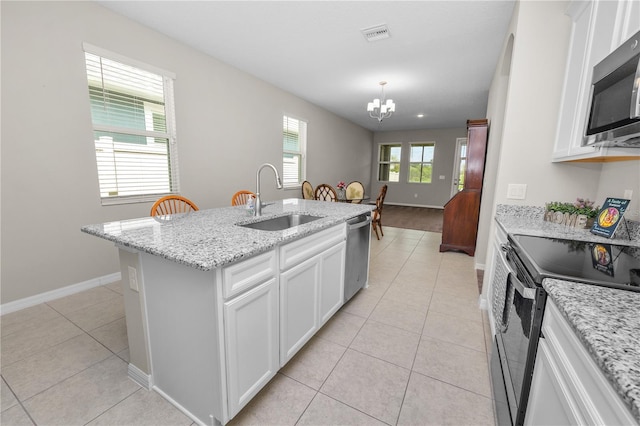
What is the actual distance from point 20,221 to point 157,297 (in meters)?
1.92

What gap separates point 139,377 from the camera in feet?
4.93

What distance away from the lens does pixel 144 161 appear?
9.82 feet

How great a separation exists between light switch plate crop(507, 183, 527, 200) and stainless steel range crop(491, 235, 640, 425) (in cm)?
78

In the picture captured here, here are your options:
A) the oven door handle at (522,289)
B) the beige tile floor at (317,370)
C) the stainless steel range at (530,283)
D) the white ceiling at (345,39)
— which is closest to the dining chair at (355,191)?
the white ceiling at (345,39)

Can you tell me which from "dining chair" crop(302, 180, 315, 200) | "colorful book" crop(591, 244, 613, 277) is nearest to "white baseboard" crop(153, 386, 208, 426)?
"colorful book" crop(591, 244, 613, 277)

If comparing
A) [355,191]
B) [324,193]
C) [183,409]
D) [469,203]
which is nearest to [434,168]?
[355,191]

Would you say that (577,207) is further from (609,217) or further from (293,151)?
(293,151)

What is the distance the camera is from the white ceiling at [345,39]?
2.51 metres

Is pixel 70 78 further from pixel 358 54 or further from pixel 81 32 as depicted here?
pixel 358 54

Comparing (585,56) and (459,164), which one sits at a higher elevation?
(585,56)

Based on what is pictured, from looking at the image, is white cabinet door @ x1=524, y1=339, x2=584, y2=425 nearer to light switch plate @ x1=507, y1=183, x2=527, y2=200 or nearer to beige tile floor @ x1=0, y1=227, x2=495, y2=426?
beige tile floor @ x1=0, y1=227, x2=495, y2=426

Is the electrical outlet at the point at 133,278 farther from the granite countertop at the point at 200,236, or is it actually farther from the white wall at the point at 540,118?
the white wall at the point at 540,118

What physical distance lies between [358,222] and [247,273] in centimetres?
131

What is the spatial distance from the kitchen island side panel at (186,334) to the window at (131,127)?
2.01 meters
